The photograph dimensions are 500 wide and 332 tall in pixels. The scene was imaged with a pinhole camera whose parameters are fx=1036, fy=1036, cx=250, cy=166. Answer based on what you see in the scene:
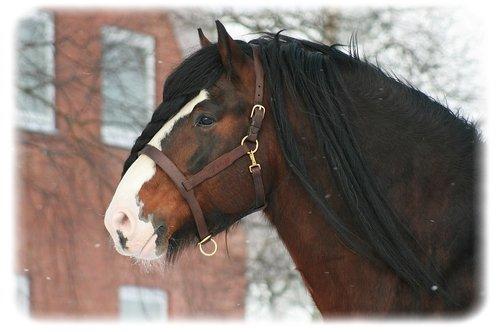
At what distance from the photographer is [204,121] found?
523 centimetres

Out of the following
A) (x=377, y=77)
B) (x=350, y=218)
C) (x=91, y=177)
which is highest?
(x=377, y=77)

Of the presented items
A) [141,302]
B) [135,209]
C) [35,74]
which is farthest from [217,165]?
[141,302]

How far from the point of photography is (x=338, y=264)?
16.9 feet

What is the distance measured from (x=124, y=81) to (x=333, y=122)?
671cm

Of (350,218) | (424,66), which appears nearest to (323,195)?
(350,218)

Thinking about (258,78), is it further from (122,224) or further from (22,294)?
(22,294)

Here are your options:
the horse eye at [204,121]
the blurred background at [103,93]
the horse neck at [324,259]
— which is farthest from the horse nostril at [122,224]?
the blurred background at [103,93]

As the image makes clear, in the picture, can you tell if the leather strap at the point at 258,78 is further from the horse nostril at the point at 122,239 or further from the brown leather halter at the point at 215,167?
the horse nostril at the point at 122,239

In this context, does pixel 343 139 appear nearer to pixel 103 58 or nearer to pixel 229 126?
pixel 229 126

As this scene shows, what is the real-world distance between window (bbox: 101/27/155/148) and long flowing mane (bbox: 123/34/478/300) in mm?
5992

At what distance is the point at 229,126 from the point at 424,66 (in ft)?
19.4

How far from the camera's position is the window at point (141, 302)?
12.2m

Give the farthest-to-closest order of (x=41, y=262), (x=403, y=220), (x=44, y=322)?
1. (x=41, y=262)
2. (x=44, y=322)
3. (x=403, y=220)

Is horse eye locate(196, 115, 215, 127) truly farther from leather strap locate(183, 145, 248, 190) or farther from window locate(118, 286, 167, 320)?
window locate(118, 286, 167, 320)
